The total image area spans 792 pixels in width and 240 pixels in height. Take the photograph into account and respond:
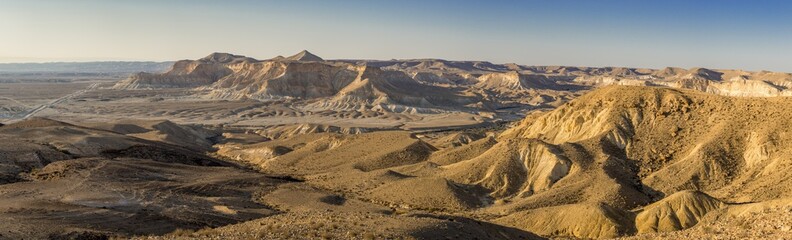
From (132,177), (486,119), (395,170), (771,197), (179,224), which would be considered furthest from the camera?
(486,119)

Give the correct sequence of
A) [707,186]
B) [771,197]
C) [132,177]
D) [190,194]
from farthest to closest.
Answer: [132,177] < [190,194] < [707,186] < [771,197]

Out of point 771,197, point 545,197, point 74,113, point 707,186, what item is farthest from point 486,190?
point 74,113

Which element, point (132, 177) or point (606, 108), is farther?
point (606, 108)

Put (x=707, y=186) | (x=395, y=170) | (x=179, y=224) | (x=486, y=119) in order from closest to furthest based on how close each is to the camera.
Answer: (x=179, y=224) < (x=707, y=186) < (x=395, y=170) < (x=486, y=119)

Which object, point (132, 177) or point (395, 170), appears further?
point (395, 170)

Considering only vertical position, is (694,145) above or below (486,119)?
above

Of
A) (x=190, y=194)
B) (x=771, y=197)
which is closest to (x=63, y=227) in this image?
(x=190, y=194)

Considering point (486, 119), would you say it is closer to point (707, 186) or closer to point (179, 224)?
point (707, 186)

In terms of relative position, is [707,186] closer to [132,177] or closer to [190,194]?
[190,194]

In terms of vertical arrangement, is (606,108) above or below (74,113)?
above
